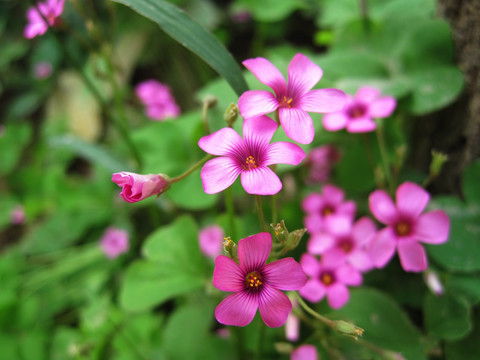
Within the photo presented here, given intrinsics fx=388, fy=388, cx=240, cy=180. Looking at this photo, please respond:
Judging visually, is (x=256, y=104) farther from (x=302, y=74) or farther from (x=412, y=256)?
(x=412, y=256)

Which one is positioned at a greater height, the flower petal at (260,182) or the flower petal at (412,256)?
the flower petal at (260,182)

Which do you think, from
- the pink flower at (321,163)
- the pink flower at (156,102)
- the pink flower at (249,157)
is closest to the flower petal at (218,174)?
the pink flower at (249,157)

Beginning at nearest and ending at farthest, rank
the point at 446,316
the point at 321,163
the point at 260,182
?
the point at 260,182, the point at 446,316, the point at 321,163

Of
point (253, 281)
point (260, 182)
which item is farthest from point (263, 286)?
point (260, 182)

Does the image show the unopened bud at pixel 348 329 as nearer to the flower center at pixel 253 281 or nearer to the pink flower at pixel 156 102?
the flower center at pixel 253 281

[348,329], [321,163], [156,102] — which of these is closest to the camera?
[348,329]
